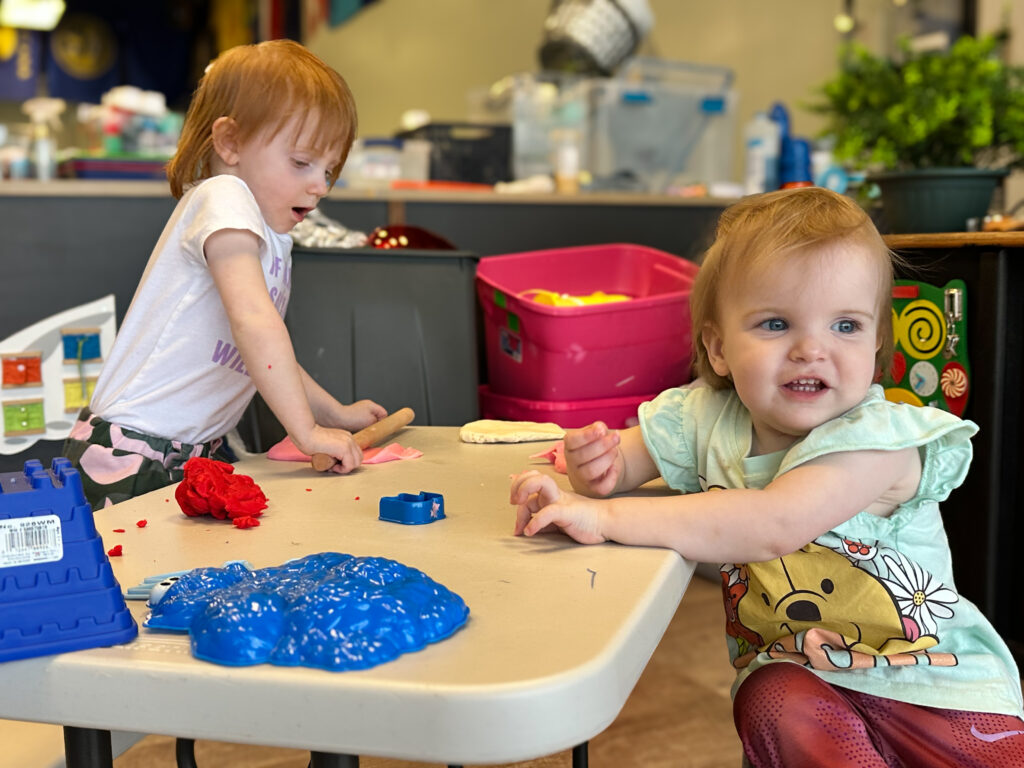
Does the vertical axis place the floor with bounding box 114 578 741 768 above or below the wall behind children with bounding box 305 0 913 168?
below

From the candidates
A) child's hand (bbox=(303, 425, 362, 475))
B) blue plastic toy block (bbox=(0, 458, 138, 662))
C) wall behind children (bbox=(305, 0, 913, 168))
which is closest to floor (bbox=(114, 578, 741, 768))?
child's hand (bbox=(303, 425, 362, 475))

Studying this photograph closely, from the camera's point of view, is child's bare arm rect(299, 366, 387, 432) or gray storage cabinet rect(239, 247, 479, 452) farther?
gray storage cabinet rect(239, 247, 479, 452)

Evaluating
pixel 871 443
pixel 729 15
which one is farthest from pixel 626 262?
pixel 729 15

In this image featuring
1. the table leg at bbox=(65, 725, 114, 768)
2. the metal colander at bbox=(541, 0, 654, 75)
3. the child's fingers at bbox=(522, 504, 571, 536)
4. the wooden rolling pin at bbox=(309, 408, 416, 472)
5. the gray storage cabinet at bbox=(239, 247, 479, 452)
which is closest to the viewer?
the table leg at bbox=(65, 725, 114, 768)

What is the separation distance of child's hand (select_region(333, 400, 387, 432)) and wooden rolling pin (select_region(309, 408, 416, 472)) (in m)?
0.03

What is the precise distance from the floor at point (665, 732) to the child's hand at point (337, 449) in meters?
0.70

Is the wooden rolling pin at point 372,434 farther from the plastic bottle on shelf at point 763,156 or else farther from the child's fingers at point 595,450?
the plastic bottle on shelf at point 763,156

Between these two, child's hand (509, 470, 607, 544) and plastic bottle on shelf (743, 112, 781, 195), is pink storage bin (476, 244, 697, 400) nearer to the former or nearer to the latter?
child's hand (509, 470, 607, 544)

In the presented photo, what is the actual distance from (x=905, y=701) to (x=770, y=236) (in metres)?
0.41

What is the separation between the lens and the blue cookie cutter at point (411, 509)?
78cm

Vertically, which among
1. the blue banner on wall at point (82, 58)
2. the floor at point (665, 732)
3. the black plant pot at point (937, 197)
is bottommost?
the floor at point (665, 732)

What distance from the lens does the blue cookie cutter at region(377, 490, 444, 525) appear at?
0.78 m

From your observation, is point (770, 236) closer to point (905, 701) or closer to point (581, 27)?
point (905, 701)

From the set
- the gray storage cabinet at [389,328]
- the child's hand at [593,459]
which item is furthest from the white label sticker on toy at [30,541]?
the gray storage cabinet at [389,328]
